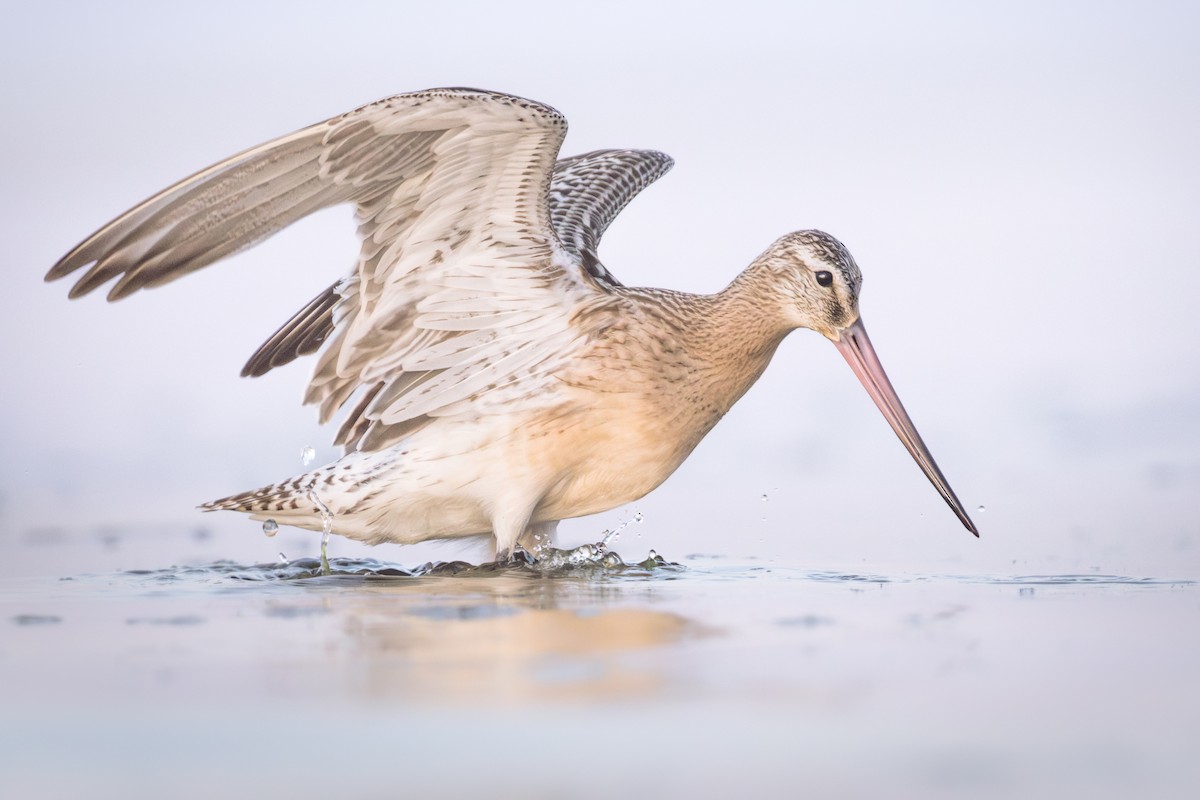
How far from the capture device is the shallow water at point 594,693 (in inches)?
129

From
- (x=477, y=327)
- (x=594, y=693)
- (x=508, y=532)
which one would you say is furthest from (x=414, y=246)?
(x=594, y=693)

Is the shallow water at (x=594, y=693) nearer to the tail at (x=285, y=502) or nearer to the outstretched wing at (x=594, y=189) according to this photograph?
the tail at (x=285, y=502)

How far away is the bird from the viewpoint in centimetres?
662

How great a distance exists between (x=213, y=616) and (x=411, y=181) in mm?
2187

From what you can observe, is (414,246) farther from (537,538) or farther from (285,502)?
(537,538)

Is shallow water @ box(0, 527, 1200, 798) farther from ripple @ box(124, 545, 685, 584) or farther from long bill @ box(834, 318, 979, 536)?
long bill @ box(834, 318, 979, 536)

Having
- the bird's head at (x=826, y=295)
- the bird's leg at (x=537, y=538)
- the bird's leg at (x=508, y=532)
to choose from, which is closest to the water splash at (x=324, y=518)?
the bird's leg at (x=508, y=532)

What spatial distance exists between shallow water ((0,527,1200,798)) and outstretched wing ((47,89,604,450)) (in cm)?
138

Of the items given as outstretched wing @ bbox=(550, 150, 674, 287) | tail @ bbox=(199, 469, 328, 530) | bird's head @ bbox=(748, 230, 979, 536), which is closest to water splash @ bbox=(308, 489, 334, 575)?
tail @ bbox=(199, 469, 328, 530)

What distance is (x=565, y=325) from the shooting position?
724 centimetres

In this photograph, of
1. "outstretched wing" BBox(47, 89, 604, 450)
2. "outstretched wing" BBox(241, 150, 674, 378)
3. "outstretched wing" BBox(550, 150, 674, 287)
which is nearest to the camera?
"outstretched wing" BBox(47, 89, 604, 450)

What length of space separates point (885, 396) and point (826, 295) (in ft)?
2.04

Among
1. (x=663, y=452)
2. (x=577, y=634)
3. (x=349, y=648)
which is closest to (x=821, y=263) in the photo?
(x=663, y=452)

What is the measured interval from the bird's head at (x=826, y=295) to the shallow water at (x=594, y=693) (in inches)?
65.7
